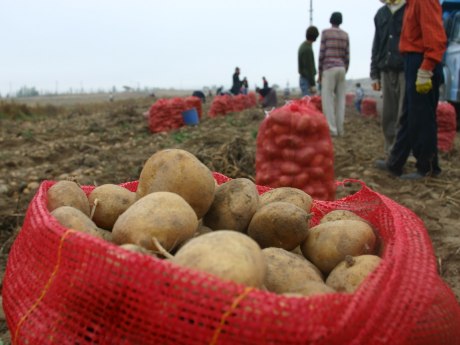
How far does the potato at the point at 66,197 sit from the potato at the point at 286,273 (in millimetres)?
786

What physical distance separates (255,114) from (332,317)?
1323 centimetres

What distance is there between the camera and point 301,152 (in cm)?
369

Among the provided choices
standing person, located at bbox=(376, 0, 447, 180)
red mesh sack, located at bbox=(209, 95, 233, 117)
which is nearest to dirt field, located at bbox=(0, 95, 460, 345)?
standing person, located at bbox=(376, 0, 447, 180)

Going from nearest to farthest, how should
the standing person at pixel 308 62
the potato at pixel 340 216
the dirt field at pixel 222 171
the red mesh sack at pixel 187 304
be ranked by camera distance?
the red mesh sack at pixel 187 304 < the potato at pixel 340 216 < the dirt field at pixel 222 171 < the standing person at pixel 308 62

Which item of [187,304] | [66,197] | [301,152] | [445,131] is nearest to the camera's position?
[187,304]

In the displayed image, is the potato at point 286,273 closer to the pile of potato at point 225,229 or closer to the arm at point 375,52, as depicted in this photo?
the pile of potato at point 225,229

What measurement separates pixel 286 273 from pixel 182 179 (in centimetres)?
55

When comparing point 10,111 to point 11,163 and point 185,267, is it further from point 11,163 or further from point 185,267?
point 185,267

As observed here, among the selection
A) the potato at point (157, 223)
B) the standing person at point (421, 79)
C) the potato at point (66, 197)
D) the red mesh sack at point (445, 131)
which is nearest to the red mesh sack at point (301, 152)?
the standing person at point (421, 79)

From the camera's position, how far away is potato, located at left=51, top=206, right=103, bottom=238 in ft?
5.33

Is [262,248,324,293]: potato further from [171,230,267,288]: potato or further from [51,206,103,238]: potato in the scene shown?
[51,206,103,238]: potato

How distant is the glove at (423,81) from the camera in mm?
4668

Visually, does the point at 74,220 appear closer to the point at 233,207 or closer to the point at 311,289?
the point at 233,207

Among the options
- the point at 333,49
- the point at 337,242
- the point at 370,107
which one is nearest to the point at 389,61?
the point at 333,49
